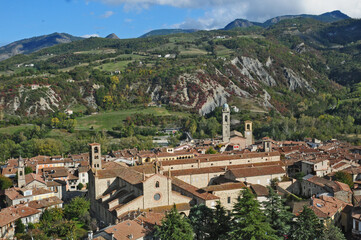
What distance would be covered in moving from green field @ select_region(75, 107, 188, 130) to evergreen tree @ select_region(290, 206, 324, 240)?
72951mm

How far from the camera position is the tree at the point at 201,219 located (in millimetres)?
30281

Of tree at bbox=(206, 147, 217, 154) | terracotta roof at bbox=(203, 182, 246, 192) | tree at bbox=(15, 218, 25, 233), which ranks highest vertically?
terracotta roof at bbox=(203, 182, 246, 192)

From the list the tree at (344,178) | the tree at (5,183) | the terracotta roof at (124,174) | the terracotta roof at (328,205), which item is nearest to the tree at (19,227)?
the terracotta roof at (124,174)

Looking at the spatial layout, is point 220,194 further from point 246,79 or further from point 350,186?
point 246,79

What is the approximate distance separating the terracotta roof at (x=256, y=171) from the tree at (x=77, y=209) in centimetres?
1563

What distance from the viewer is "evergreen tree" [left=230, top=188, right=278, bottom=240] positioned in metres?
25.4

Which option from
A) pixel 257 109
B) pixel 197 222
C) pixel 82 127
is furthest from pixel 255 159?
pixel 257 109

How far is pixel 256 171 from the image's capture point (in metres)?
44.4

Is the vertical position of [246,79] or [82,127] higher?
[246,79]

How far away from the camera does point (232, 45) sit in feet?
592

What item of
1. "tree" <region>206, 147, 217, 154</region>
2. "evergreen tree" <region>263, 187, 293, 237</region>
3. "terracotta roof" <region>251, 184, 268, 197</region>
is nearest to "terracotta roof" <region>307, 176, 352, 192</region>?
"terracotta roof" <region>251, 184, 268, 197</region>

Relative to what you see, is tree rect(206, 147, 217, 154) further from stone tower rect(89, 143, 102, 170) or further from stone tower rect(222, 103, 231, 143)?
stone tower rect(89, 143, 102, 170)

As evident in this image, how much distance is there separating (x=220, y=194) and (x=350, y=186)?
14.8m

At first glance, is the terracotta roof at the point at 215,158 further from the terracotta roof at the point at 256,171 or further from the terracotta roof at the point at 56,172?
the terracotta roof at the point at 56,172
